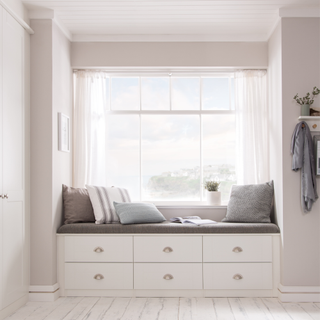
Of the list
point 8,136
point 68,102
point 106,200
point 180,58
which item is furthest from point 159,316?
point 180,58

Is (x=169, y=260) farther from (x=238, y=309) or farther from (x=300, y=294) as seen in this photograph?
(x=300, y=294)

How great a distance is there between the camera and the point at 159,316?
289cm

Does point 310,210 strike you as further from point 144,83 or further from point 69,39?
point 69,39

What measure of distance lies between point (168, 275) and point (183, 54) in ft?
7.46

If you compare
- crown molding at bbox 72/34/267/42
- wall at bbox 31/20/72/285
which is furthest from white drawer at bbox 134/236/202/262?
crown molding at bbox 72/34/267/42

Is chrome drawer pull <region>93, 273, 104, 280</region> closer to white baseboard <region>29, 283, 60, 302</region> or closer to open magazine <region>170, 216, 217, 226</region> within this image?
white baseboard <region>29, 283, 60, 302</region>

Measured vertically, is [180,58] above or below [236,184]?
above

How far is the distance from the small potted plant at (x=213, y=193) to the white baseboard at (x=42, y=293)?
1.79 metres

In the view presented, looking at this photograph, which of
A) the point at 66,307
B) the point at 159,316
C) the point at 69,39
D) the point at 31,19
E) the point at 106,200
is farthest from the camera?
the point at 69,39

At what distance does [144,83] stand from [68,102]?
884 mm

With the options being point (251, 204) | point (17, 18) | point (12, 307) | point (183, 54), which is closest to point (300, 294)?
point (251, 204)

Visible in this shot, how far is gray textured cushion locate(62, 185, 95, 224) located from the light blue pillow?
284 mm

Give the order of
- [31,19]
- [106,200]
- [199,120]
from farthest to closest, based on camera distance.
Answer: [199,120] < [106,200] < [31,19]

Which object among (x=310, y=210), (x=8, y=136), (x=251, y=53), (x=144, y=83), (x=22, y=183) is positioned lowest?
(x=310, y=210)
